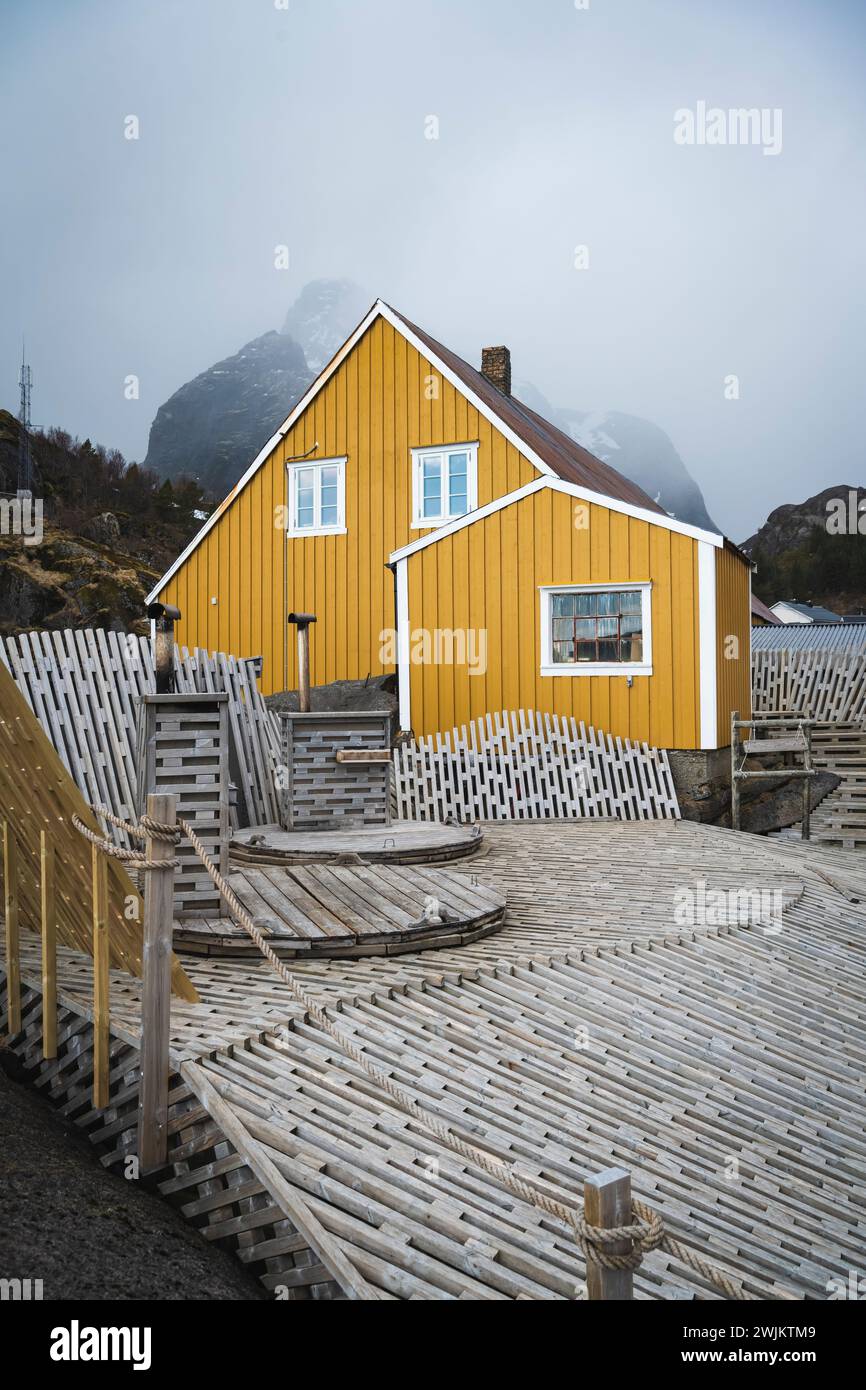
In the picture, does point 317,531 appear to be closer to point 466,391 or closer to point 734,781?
point 466,391

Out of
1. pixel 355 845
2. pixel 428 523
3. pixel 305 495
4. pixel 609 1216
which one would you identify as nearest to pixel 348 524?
pixel 305 495

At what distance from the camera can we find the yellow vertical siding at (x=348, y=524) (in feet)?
55.8

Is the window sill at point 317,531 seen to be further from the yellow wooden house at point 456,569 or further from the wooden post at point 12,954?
the wooden post at point 12,954

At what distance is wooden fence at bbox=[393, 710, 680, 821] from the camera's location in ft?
39.8

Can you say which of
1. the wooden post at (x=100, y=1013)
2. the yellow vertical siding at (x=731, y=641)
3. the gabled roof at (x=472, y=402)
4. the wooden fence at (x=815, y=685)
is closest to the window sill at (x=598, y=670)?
the yellow vertical siding at (x=731, y=641)

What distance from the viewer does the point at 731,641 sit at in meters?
14.0

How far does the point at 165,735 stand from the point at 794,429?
3722 inches

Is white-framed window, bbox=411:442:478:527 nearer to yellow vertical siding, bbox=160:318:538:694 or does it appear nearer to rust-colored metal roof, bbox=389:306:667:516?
yellow vertical siding, bbox=160:318:538:694

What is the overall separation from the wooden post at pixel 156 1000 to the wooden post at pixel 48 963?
0.68 metres

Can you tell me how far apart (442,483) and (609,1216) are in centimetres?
1573

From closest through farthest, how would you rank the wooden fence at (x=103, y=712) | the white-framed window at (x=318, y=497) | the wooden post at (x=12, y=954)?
the wooden post at (x=12, y=954) → the wooden fence at (x=103, y=712) → the white-framed window at (x=318, y=497)

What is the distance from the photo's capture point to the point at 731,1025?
512 centimetres

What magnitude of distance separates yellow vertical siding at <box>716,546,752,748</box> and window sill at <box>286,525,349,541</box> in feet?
22.5
